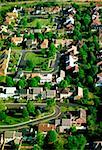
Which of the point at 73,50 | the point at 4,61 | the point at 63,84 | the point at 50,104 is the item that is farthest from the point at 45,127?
the point at 73,50

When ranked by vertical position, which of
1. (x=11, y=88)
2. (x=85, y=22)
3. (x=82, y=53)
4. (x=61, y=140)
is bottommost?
(x=61, y=140)

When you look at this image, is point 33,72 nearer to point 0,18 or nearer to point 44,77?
point 44,77

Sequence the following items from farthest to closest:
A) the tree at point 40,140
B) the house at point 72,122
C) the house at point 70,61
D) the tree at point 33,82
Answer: the house at point 70,61 < the tree at point 33,82 < the house at point 72,122 < the tree at point 40,140

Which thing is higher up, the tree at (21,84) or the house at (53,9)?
the house at (53,9)

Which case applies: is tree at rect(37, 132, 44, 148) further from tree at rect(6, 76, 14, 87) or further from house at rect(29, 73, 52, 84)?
house at rect(29, 73, 52, 84)

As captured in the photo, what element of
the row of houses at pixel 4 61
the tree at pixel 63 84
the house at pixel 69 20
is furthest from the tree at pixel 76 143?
the house at pixel 69 20

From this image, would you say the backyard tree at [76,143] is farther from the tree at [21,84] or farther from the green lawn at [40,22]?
the green lawn at [40,22]

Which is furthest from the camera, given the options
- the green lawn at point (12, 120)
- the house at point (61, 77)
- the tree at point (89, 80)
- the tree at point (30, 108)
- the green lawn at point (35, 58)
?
the green lawn at point (35, 58)

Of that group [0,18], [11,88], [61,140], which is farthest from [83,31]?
[61,140]
